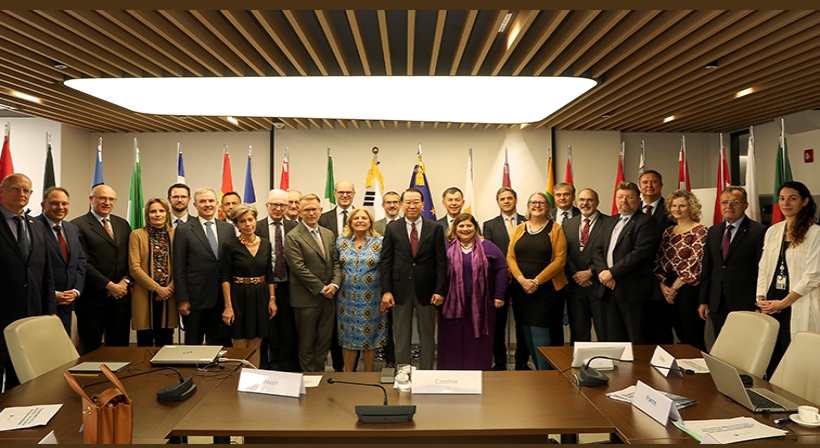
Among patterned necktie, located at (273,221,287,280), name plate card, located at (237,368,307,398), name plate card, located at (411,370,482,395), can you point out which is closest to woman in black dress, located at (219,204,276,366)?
patterned necktie, located at (273,221,287,280)

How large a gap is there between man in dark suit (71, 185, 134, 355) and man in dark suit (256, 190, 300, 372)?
1.15 metres

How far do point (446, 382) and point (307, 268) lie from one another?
7.93ft

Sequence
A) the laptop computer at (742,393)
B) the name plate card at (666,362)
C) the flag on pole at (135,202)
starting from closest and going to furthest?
the laptop computer at (742,393) < the name plate card at (666,362) < the flag on pole at (135,202)

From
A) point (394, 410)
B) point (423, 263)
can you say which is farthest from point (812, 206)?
point (394, 410)

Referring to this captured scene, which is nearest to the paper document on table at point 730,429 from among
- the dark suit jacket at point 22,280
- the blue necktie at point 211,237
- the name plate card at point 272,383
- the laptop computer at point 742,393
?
the laptop computer at point 742,393

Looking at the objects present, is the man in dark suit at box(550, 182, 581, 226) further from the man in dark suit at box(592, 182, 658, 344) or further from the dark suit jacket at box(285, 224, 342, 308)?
the dark suit jacket at box(285, 224, 342, 308)

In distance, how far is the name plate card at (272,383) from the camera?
2379 millimetres

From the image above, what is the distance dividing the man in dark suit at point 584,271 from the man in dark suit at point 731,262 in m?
0.85

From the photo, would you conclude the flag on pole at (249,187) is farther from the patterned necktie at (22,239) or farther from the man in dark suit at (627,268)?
the man in dark suit at (627,268)

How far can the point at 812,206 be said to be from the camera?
3.88 m

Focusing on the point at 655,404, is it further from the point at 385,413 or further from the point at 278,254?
the point at 278,254

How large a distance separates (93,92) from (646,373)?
5157 millimetres

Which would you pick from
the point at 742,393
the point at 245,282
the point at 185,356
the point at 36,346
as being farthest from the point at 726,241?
the point at 36,346


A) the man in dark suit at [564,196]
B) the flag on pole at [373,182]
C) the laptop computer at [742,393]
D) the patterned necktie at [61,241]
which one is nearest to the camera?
the laptop computer at [742,393]
